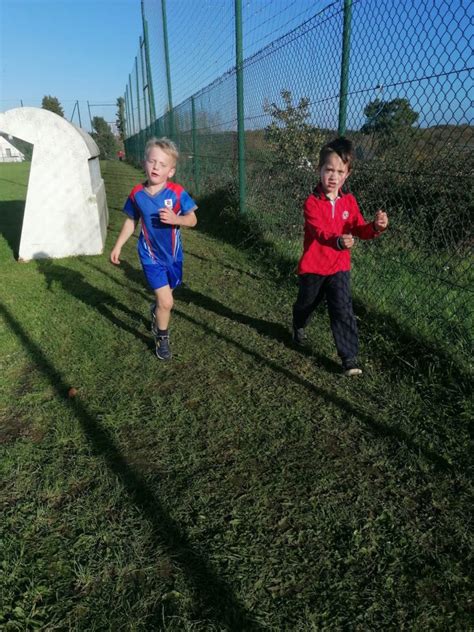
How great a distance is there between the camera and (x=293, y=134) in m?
5.21

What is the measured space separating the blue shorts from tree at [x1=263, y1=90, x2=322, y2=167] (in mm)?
2241

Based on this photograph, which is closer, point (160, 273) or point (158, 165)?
point (158, 165)

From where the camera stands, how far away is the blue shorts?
11.0 feet

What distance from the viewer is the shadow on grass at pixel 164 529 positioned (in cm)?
157

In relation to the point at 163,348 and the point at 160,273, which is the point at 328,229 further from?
the point at 163,348

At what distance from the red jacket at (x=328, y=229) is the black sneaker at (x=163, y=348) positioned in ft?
3.65

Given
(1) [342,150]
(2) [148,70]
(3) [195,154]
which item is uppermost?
(2) [148,70]

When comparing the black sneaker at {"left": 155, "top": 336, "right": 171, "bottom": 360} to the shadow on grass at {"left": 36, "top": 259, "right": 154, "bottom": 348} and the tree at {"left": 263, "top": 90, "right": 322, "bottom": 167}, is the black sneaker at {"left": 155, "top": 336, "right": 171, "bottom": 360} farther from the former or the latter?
the tree at {"left": 263, "top": 90, "right": 322, "bottom": 167}

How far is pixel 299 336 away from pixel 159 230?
130cm

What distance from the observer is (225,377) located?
10.2 ft

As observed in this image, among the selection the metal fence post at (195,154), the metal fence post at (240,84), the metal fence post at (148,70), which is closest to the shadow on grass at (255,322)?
the metal fence post at (240,84)

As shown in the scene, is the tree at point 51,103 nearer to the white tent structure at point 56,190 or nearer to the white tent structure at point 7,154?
the white tent structure at point 7,154

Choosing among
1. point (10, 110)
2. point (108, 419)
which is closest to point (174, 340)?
point (108, 419)

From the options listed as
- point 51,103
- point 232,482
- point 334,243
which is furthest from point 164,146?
point 51,103
